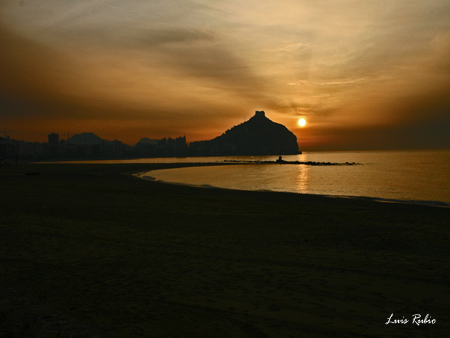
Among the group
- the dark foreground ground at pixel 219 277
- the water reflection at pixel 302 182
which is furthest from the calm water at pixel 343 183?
the dark foreground ground at pixel 219 277

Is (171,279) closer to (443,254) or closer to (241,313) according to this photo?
(241,313)

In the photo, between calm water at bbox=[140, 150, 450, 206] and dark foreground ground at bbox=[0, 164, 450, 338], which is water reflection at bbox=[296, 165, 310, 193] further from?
dark foreground ground at bbox=[0, 164, 450, 338]

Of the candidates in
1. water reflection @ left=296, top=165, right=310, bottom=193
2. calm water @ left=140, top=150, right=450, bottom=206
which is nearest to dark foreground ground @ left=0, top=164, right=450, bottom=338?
calm water @ left=140, top=150, right=450, bottom=206

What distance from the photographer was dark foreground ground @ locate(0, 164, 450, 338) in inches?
202

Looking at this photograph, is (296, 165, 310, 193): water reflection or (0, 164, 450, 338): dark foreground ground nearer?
(0, 164, 450, 338): dark foreground ground

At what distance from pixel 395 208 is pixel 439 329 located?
53.9 ft

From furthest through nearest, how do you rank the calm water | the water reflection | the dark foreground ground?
1. the water reflection
2. the calm water
3. the dark foreground ground

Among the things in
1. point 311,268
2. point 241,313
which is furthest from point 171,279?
point 311,268

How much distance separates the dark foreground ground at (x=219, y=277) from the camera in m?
5.14

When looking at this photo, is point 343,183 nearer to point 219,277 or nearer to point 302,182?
point 302,182

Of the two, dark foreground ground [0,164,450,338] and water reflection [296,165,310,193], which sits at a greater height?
dark foreground ground [0,164,450,338]

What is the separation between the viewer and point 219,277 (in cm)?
737

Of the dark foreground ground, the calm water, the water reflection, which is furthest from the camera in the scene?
the water reflection

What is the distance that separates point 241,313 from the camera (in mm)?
5562
